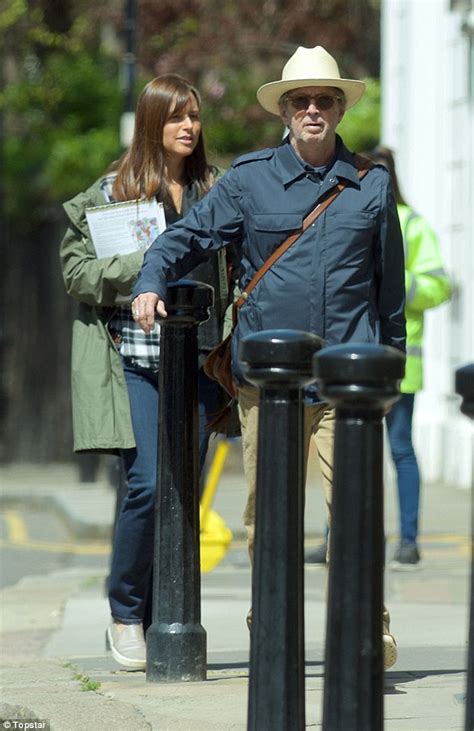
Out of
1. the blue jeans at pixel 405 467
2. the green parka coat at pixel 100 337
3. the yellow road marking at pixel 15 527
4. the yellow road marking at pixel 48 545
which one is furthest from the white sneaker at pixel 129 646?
the yellow road marking at pixel 15 527

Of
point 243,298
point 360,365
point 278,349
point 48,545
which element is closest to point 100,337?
point 243,298

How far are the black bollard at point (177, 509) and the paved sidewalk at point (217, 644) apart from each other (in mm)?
118

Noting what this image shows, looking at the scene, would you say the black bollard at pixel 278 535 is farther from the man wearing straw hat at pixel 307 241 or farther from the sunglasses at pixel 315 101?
the sunglasses at pixel 315 101

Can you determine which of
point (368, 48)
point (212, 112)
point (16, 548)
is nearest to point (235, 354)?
point (16, 548)

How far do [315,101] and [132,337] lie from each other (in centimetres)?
111

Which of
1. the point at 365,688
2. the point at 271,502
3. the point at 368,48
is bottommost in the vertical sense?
the point at 365,688

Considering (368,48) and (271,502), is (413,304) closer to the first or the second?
(271,502)

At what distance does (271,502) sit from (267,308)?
0.94 m

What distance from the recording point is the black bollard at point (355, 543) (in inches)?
134

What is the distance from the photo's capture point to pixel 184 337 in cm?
480

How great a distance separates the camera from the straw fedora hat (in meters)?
4.75

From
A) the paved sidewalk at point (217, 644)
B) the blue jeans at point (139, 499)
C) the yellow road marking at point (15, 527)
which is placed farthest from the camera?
the yellow road marking at point (15, 527)

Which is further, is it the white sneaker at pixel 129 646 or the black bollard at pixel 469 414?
the white sneaker at pixel 129 646

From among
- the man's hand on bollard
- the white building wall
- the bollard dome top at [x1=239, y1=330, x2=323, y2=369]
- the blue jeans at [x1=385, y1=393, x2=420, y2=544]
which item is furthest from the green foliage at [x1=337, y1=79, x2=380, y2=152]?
the bollard dome top at [x1=239, y1=330, x2=323, y2=369]
